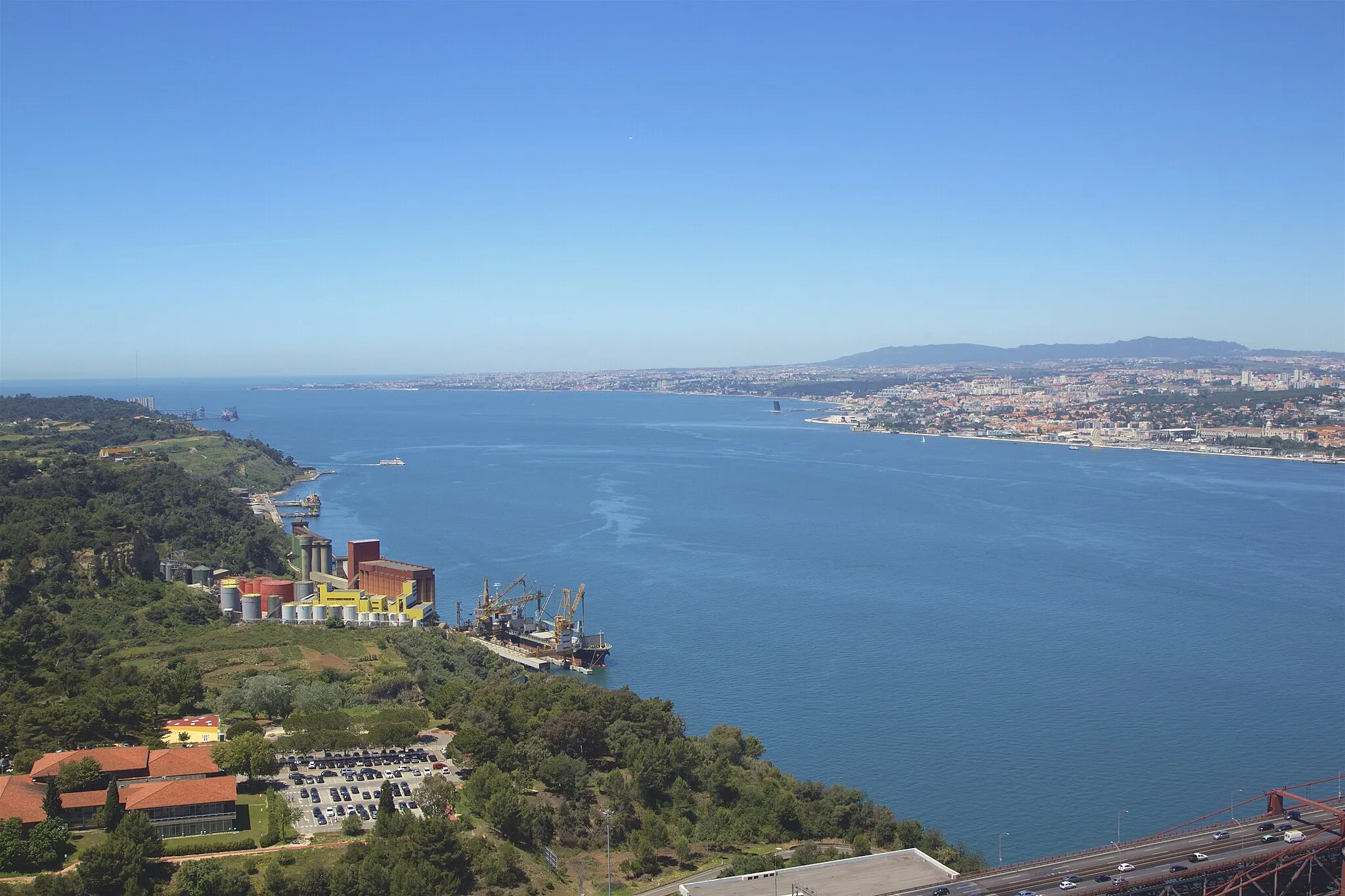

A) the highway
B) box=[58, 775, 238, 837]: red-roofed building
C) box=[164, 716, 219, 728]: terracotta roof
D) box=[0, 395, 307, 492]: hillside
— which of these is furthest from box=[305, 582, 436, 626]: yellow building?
the highway

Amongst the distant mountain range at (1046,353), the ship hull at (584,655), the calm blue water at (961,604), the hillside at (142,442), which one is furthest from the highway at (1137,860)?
the distant mountain range at (1046,353)

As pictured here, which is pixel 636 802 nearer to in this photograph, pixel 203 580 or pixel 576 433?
pixel 203 580

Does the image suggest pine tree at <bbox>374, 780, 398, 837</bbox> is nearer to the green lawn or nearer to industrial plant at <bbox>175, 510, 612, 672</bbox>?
industrial plant at <bbox>175, 510, 612, 672</bbox>

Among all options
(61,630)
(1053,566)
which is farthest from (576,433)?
(61,630)

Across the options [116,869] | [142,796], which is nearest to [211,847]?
[142,796]

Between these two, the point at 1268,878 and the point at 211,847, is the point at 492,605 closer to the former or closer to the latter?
the point at 211,847
